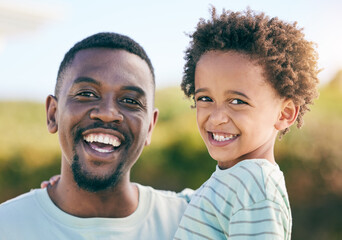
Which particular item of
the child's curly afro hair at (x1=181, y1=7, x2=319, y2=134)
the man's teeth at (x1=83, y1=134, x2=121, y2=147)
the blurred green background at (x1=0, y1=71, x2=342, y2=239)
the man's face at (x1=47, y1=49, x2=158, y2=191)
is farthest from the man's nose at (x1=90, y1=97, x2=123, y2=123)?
the blurred green background at (x1=0, y1=71, x2=342, y2=239)

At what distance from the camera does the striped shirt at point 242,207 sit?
7.18ft

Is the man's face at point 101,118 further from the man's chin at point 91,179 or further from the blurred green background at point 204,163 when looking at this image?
the blurred green background at point 204,163

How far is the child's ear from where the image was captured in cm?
269

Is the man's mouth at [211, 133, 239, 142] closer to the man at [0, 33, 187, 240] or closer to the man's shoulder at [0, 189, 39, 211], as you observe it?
the man at [0, 33, 187, 240]

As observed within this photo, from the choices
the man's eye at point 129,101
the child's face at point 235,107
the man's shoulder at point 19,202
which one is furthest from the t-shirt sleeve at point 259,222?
the man's shoulder at point 19,202

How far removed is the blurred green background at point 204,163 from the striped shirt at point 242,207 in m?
4.14

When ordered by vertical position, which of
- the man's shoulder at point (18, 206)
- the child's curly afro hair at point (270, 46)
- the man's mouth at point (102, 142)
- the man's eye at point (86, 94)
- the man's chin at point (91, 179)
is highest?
the child's curly afro hair at point (270, 46)

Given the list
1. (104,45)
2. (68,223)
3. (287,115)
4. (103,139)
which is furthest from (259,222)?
(104,45)

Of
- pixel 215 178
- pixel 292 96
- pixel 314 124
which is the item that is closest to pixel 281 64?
pixel 292 96

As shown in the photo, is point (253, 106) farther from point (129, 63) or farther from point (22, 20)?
point (22, 20)

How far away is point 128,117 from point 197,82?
583mm

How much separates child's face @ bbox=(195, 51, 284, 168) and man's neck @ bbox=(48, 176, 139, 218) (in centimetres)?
85

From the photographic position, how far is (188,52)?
3027 mm

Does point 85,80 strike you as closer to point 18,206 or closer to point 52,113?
point 52,113
